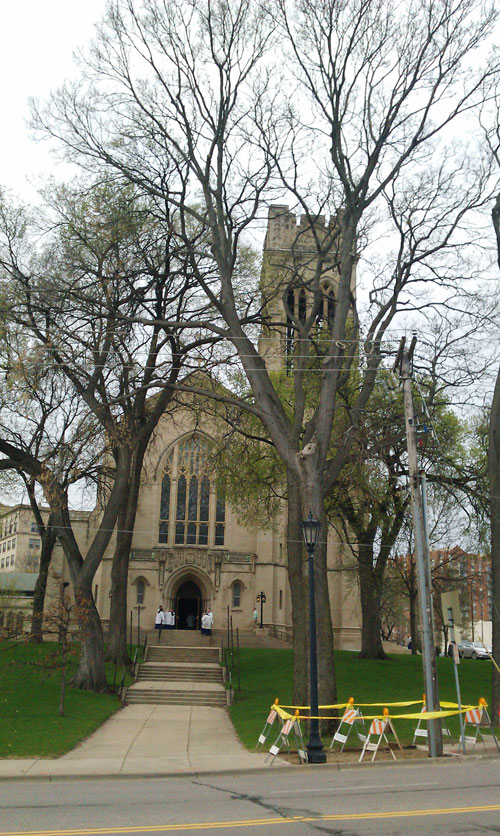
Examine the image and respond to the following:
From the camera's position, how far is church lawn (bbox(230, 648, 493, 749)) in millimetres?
18942

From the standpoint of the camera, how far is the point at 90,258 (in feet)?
72.7

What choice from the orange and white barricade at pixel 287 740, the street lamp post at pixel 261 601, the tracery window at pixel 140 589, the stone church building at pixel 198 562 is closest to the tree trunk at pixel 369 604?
the stone church building at pixel 198 562

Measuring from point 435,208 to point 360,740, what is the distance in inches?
517

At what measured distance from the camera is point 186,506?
141 feet

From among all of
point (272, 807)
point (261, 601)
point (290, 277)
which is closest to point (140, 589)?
point (261, 601)

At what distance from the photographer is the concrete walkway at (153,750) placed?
12.7 meters

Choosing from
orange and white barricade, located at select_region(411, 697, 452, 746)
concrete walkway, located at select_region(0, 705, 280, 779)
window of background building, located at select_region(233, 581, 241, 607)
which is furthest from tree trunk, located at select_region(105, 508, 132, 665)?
window of background building, located at select_region(233, 581, 241, 607)

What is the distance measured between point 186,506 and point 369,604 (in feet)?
51.0

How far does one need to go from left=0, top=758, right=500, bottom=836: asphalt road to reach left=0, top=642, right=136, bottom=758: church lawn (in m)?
3.35

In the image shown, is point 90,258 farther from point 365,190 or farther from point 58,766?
point 58,766

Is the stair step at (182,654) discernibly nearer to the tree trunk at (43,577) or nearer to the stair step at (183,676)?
the stair step at (183,676)

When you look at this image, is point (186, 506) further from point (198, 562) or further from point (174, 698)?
point (174, 698)

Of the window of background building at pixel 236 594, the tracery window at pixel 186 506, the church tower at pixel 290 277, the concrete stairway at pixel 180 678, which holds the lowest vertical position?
the concrete stairway at pixel 180 678

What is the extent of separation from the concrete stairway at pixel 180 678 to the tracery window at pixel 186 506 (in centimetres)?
1050
